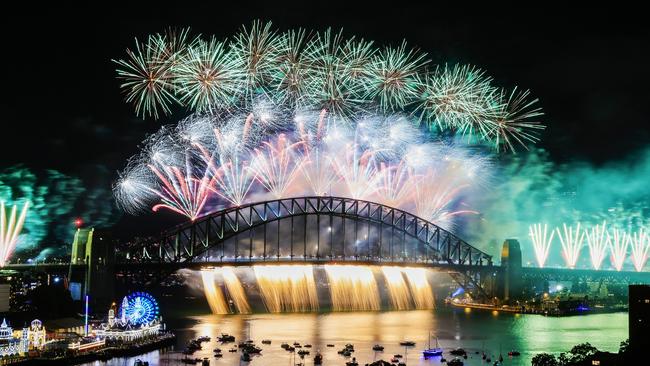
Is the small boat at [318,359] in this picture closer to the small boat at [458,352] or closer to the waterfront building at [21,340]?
the small boat at [458,352]

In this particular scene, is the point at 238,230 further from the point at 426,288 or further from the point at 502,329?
the point at 426,288

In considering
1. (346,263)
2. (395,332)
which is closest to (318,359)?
(395,332)

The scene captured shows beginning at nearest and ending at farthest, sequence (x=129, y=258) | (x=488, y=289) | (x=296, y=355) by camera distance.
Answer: (x=296, y=355) < (x=129, y=258) < (x=488, y=289)

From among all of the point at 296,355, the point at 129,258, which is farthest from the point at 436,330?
the point at 129,258

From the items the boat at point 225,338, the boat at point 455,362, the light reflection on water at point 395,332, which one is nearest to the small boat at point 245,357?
the light reflection on water at point 395,332

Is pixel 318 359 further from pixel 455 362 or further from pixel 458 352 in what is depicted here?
pixel 458 352

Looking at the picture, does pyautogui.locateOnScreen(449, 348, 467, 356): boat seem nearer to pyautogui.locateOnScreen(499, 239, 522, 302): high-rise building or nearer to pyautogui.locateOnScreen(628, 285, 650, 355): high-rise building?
pyautogui.locateOnScreen(628, 285, 650, 355): high-rise building
